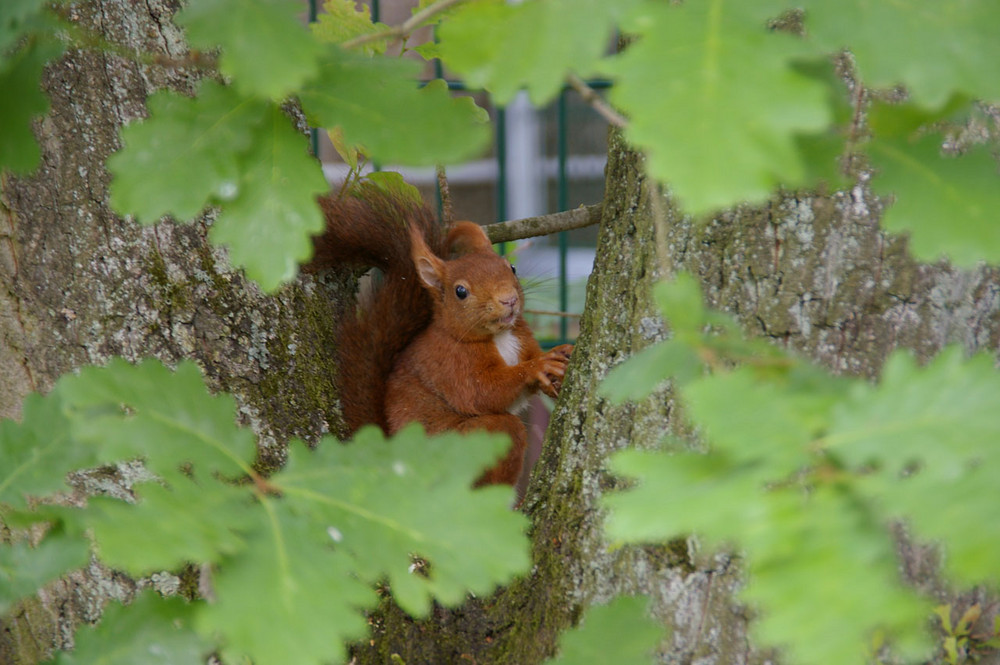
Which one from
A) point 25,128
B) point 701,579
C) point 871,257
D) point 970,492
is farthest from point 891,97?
point 25,128

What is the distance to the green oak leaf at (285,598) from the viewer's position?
0.45 metres

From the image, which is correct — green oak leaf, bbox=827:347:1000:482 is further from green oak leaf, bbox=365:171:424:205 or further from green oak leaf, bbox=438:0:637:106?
green oak leaf, bbox=365:171:424:205

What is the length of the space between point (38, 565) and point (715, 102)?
1.78ft

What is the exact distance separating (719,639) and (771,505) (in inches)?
24.4

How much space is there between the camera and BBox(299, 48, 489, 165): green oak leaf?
55cm

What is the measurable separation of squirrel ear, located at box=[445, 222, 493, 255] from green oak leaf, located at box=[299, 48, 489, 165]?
3.80 feet

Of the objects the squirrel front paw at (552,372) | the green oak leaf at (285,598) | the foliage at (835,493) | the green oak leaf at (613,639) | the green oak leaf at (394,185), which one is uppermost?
the foliage at (835,493)

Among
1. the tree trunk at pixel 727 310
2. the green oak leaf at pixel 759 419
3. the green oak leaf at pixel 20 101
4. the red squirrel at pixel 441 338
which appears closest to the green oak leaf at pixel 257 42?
the green oak leaf at pixel 20 101

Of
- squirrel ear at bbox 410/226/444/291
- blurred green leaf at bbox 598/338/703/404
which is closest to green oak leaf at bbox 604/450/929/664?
blurred green leaf at bbox 598/338/703/404

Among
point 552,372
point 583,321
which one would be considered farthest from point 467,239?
point 583,321

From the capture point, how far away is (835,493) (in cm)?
37

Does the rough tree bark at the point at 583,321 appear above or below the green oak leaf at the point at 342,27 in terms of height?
below

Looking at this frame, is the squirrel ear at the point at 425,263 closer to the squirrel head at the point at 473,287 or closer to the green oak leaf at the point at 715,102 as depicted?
the squirrel head at the point at 473,287

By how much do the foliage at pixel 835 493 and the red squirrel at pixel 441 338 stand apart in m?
1.16
